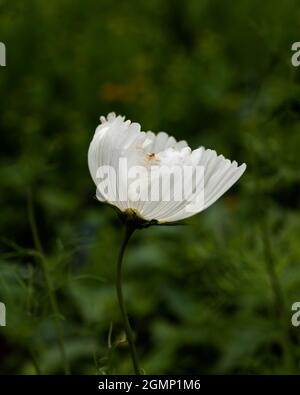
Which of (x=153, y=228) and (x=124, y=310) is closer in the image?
(x=124, y=310)

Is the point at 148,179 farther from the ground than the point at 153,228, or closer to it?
closer to it

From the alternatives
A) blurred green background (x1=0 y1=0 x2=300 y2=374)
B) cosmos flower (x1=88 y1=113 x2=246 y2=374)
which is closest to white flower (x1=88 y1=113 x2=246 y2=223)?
cosmos flower (x1=88 y1=113 x2=246 y2=374)

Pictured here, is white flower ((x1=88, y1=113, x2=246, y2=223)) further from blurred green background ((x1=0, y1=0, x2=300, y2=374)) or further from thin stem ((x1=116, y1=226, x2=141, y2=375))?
blurred green background ((x1=0, y1=0, x2=300, y2=374))

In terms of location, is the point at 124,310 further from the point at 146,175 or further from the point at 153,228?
the point at 153,228

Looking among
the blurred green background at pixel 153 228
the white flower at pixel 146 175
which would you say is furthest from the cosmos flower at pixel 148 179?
the blurred green background at pixel 153 228

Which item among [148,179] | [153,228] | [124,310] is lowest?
[124,310]

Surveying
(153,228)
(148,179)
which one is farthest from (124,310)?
(153,228)

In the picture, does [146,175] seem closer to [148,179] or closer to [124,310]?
[148,179]
